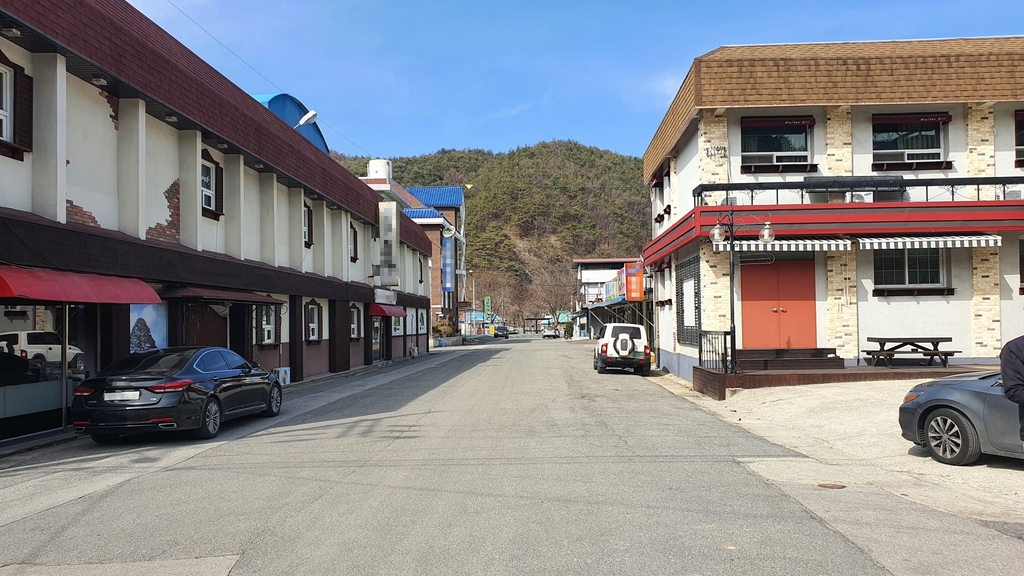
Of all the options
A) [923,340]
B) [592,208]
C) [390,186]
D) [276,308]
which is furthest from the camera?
[592,208]

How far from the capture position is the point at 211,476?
855 centimetres

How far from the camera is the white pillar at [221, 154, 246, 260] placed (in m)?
18.8

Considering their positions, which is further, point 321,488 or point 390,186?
point 390,186

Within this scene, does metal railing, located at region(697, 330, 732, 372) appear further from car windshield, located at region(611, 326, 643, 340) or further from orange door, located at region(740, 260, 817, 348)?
car windshield, located at region(611, 326, 643, 340)

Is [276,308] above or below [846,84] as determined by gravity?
below

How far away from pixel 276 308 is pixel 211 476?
13593mm

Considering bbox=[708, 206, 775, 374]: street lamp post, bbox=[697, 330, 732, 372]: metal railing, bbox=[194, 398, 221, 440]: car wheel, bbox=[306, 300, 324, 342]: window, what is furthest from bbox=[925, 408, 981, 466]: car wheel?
bbox=[306, 300, 324, 342]: window

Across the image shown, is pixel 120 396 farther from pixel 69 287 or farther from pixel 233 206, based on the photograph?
pixel 233 206

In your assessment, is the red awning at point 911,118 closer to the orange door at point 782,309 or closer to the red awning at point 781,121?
the red awning at point 781,121

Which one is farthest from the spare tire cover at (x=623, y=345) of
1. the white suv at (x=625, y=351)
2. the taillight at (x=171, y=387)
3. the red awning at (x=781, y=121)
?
the taillight at (x=171, y=387)

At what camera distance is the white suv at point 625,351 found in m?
24.4

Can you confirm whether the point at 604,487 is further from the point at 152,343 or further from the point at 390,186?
the point at 390,186

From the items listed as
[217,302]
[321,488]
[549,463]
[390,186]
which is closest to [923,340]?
[549,463]

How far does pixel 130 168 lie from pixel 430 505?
10195 millimetres
